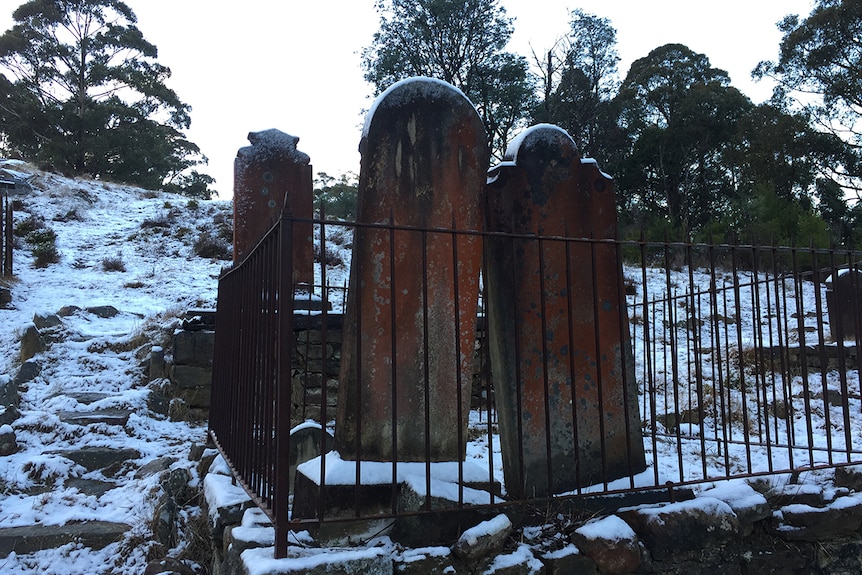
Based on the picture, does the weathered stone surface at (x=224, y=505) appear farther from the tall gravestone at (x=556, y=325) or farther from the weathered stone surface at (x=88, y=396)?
the weathered stone surface at (x=88, y=396)

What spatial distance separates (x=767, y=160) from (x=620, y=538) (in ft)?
63.7

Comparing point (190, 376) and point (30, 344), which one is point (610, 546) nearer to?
point (190, 376)

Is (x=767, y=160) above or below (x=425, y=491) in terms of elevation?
above

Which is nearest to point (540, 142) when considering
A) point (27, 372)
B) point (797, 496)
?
point (797, 496)

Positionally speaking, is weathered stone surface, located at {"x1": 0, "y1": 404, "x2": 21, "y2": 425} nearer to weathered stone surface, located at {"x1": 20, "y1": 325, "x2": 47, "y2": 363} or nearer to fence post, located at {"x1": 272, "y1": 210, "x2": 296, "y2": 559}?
weathered stone surface, located at {"x1": 20, "y1": 325, "x2": 47, "y2": 363}

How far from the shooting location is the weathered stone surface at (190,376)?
584cm

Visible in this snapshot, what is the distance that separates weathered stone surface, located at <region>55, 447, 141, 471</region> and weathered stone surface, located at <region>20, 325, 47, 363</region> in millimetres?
2294

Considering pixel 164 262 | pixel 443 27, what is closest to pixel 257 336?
pixel 164 262

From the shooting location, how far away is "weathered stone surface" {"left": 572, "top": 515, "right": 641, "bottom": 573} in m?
2.40

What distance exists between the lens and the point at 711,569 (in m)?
2.60

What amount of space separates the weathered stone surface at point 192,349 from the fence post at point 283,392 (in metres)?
4.11

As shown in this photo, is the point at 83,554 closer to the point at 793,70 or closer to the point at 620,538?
the point at 620,538

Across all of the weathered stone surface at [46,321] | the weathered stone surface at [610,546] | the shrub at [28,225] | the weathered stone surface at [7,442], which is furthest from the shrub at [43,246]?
the weathered stone surface at [610,546]

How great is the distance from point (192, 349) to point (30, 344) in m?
1.96
